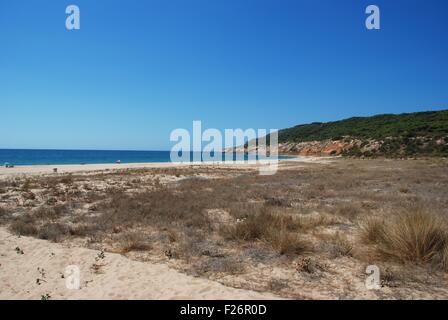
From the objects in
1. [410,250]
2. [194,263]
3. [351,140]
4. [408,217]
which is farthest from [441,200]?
[351,140]

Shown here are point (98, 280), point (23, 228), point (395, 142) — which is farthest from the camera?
point (395, 142)

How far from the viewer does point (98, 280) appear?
5688mm

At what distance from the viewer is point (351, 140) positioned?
3081 inches

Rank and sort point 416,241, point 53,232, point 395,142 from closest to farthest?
point 416,241 → point 53,232 → point 395,142

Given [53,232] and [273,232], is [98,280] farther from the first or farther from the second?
[273,232]

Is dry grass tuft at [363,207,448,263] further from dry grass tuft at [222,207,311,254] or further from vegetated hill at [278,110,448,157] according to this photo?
vegetated hill at [278,110,448,157]

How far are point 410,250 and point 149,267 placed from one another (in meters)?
5.30

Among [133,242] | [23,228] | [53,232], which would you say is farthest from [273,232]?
[23,228]

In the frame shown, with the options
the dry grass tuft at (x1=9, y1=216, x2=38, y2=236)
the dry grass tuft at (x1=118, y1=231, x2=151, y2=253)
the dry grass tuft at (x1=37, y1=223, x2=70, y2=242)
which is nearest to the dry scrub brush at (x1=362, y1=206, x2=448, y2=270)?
the dry grass tuft at (x1=118, y1=231, x2=151, y2=253)

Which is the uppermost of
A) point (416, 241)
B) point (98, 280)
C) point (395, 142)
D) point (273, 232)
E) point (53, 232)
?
point (395, 142)

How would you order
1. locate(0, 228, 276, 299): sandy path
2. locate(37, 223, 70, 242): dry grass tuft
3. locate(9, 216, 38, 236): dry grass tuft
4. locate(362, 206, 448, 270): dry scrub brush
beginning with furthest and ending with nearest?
locate(9, 216, 38, 236): dry grass tuft < locate(37, 223, 70, 242): dry grass tuft < locate(362, 206, 448, 270): dry scrub brush < locate(0, 228, 276, 299): sandy path

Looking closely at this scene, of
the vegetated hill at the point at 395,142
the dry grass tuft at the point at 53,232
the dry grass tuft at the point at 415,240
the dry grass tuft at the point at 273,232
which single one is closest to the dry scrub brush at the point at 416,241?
the dry grass tuft at the point at 415,240

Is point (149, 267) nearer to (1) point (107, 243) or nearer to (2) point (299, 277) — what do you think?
(1) point (107, 243)

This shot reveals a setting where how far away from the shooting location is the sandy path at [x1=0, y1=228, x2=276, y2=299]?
199 inches
